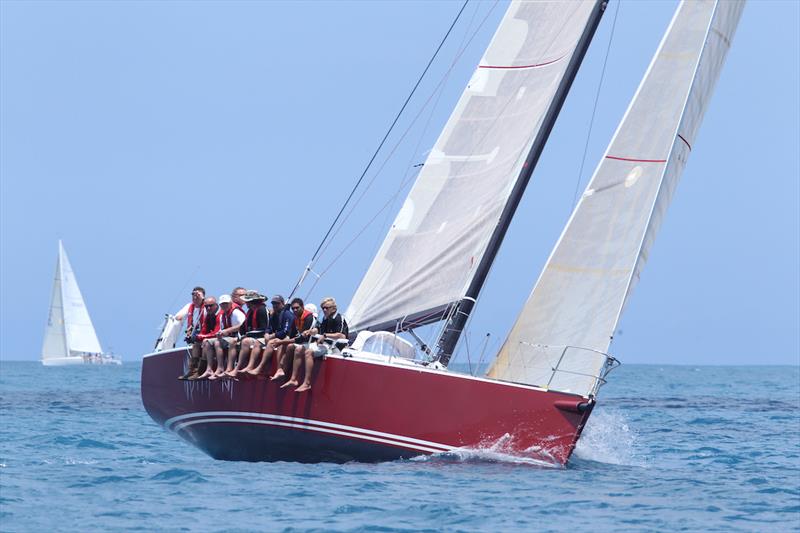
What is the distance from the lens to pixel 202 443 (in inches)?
632

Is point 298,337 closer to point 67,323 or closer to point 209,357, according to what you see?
point 209,357

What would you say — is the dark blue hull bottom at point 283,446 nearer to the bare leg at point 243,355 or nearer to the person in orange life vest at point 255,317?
Result: the bare leg at point 243,355

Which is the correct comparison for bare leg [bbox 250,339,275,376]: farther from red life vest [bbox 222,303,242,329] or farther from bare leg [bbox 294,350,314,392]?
red life vest [bbox 222,303,242,329]

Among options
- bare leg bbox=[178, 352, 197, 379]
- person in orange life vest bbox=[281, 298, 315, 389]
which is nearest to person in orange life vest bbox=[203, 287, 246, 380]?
bare leg bbox=[178, 352, 197, 379]

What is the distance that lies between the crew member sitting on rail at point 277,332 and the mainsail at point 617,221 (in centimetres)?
232

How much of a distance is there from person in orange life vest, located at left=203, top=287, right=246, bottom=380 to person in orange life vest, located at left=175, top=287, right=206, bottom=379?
408 mm

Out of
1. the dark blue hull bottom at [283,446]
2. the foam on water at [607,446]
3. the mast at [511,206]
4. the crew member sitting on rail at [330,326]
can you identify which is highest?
the mast at [511,206]

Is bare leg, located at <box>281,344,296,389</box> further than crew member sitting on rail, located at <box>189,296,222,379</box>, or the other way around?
crew member sitting on rail, located at <box>189,296,222,379</box>

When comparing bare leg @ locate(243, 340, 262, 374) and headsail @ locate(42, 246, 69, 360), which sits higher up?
headsail @ locate(42, 246, 69, 360)

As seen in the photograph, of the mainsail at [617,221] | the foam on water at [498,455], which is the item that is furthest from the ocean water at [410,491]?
the mainsail at [617,221]

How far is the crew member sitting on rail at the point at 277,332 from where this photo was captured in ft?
46.8

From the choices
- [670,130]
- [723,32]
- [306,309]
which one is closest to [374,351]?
[306,309]

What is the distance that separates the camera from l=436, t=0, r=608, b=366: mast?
49.2 feet

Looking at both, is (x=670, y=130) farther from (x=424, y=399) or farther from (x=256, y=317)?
(x=256, y=317)
